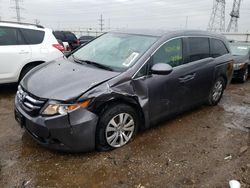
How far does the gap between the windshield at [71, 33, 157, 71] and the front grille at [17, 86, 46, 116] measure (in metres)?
1.03

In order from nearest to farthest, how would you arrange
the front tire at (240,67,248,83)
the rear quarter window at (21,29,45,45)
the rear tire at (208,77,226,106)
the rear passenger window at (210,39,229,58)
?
1. the rear passenger window at (210,39,229,58)
2. the rear tire at (208,77,226,106)
3. the rear quarter window at (21,29,45,45)
4. the front tire at (240,67,248,83)

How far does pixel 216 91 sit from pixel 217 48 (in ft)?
2.91

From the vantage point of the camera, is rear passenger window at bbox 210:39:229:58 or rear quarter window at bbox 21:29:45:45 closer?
rear passenger window at bbox 210:39:229:58

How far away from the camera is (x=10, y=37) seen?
5141mm

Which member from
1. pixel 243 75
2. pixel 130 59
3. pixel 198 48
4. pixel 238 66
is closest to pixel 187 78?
pixel 198 48

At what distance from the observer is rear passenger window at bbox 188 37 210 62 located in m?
3.97

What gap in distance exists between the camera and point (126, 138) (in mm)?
3180

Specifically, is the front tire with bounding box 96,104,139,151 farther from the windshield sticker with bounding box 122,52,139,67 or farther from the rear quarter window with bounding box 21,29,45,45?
the rear quarter window with bounding box 21,29,45,45

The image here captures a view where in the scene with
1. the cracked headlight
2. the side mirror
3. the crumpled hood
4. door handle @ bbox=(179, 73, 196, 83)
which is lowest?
the cracked headlight

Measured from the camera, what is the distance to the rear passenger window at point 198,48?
3966mm

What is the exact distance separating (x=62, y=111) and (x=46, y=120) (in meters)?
0.20

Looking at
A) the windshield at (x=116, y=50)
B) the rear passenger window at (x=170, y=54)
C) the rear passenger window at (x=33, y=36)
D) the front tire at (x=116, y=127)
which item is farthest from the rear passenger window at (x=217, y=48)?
the rear passenger window at (x=33, y=36)

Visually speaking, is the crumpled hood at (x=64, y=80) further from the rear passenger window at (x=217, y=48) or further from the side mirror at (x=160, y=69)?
the rear passenger window at (x=217, y=48)

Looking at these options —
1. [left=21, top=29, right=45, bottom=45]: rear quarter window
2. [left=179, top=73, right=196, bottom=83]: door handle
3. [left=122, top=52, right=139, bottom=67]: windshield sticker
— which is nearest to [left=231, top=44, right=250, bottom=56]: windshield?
[left=179, top=73, right=196, bottom=83]: door handle
